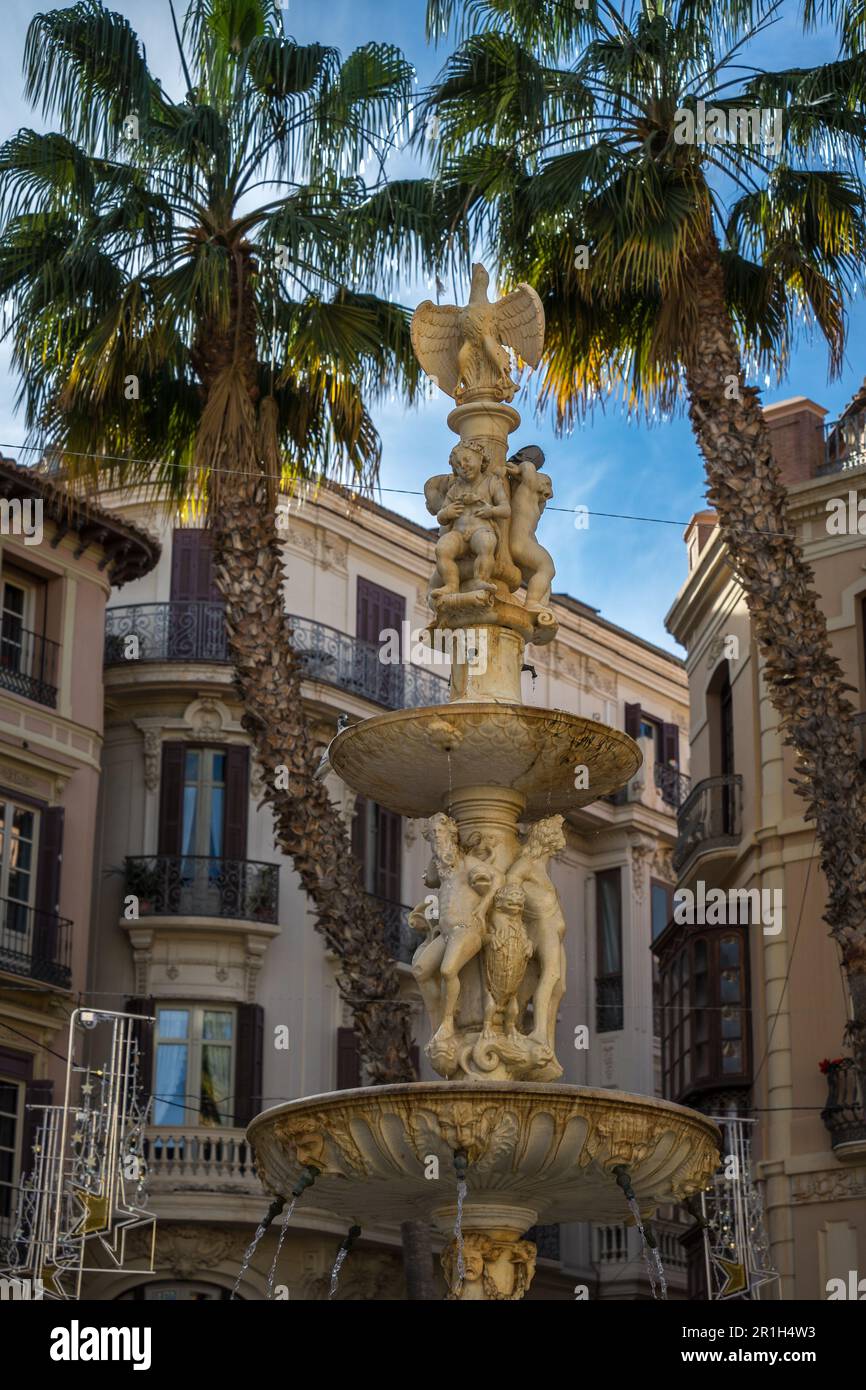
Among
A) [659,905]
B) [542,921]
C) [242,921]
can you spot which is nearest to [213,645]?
[242,921]

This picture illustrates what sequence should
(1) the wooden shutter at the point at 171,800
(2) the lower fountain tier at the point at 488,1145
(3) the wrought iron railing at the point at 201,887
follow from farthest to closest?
(1) the wooden shutter at the point at 171,800 → (3) the wrought iron railing at the point at 201,887 → (2) the lower fountain tier at the point at 488,1145

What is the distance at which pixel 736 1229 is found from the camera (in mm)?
23578

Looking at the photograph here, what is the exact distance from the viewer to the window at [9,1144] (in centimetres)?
2789

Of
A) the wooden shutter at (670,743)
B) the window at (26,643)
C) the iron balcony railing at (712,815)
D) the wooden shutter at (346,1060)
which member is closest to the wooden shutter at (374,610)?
the window at (26,643)

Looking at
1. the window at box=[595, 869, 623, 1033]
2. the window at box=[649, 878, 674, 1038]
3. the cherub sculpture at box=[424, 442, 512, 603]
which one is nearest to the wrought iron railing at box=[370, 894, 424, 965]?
the window at box=[595, 869, 623, 1033]

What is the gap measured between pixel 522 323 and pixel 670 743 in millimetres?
29609

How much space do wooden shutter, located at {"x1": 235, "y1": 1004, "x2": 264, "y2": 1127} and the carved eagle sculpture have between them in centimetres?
1868

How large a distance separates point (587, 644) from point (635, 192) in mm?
23556

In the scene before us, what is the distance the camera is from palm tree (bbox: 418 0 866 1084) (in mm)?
18016

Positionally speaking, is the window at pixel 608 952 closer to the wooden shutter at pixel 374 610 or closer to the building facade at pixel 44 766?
the wooden shutter at pixel 374 610

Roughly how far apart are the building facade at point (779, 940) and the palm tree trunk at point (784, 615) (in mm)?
5996

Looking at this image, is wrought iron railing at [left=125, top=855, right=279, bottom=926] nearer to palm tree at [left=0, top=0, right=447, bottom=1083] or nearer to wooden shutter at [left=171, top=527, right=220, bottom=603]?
wooden shutter at [left=171, top=527, right=220, bottom=603]

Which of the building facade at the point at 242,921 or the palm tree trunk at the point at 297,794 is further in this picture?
the building facade at the point at 242,921
